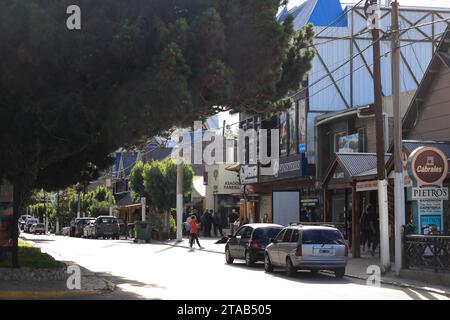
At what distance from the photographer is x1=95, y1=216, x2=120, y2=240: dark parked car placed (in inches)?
1937

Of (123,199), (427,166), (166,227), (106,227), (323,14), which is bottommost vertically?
(106,227)

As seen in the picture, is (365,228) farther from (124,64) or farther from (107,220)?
(107,220)

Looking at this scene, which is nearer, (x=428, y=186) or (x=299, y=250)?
(x=299, y=250)

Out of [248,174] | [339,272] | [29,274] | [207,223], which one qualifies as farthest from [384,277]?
[207,223]

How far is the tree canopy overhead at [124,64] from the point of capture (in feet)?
43.2

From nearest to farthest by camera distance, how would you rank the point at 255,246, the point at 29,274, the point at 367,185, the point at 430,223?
the point at 29,274, the point at 430,223, the point at 255,246, the point at 367,185

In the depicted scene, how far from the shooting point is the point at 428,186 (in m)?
18.7

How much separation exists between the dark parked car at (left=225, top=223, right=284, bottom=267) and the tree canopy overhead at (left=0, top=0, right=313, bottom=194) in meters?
7.70

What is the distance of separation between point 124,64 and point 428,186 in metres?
9.42

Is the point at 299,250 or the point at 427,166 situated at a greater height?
the point at 427,166

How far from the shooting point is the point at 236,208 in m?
52.7

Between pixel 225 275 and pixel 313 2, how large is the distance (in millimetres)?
25532

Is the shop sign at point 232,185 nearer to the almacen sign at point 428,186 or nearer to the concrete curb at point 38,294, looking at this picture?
the almacen sign at point 428,186

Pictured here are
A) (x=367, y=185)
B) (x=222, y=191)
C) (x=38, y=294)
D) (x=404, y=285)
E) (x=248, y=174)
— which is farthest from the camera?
(x=222, y=191)
